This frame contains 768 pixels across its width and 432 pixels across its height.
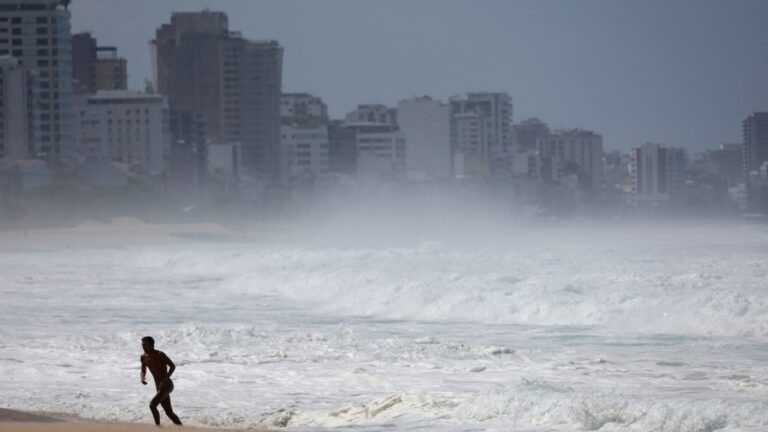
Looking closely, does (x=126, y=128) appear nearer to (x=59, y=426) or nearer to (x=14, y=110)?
(x=14, y=110)

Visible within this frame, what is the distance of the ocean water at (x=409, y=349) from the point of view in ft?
48.3

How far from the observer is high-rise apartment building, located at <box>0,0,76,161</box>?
6737 inches

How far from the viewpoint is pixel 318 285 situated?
36250 mm

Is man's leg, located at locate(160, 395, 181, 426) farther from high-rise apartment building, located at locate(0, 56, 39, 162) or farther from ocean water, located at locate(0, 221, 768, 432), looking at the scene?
high-rise apartment building, located at locate(0, 56, 39, 162)

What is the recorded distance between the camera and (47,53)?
180250 mm

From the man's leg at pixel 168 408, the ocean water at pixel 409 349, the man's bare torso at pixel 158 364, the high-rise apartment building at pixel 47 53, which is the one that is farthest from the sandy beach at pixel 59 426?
the high-rise apartment building at pixel 47 53

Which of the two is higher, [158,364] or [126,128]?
[126,128]

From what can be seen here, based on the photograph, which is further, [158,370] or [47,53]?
[47,53]

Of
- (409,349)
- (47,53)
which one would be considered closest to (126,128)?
(47,53)

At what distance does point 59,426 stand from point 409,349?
7.81 metres

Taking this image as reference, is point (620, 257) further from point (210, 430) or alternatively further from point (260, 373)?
point (210, 430)

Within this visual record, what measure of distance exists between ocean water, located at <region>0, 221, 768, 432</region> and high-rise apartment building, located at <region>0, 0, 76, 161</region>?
13347cm

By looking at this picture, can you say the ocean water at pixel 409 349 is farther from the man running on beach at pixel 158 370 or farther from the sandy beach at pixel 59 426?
the man running on beach at pixel 158 370

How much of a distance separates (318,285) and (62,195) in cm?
9839
